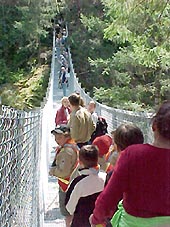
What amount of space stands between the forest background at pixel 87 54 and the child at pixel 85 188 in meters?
6.06

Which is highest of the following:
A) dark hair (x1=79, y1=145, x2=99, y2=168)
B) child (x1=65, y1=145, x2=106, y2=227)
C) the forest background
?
the forest background

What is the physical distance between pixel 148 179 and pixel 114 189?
0.37 feet

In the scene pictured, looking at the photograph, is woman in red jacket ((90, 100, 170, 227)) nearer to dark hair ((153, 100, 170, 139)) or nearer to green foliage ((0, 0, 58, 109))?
dark hair ((153, 100, 170, 139))

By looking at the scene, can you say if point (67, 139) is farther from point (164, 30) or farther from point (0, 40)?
point (0, 40)

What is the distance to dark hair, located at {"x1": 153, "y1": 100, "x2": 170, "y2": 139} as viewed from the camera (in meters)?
1.68

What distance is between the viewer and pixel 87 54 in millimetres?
23234

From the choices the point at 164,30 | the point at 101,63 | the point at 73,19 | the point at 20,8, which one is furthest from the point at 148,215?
the point at 73,19

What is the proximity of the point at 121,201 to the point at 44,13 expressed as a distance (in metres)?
23.6

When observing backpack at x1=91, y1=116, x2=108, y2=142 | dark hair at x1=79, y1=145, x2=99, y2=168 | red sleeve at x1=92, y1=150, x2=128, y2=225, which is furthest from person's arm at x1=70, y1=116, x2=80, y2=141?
red sleeve at x1=92, y1=150, x2=128, y2=225

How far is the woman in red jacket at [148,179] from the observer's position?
1.68 m

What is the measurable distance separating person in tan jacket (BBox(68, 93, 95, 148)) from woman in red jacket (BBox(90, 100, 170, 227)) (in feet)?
7.87

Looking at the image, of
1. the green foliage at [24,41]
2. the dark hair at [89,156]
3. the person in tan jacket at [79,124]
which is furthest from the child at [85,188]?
the green foliage at [24,41]

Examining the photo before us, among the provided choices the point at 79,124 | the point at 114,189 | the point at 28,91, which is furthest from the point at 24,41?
the point at 114,189

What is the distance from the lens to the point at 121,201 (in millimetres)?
1871
